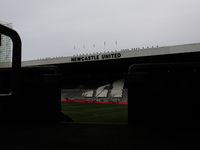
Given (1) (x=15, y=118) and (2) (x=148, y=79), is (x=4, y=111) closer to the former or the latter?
(1) (x=15, y=118)

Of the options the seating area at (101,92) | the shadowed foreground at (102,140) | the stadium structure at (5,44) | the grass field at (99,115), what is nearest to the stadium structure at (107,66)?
the seating area at (101,92)

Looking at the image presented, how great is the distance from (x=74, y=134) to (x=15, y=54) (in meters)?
4.34

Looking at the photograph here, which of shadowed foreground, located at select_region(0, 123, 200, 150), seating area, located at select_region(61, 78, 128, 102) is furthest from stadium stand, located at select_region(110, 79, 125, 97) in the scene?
shadowed foreground, located at select_region(0, 123, 200, 150)

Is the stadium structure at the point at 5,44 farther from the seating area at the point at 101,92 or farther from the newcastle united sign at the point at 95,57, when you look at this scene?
the seating area at the point at 101,92

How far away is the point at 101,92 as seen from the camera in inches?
1734

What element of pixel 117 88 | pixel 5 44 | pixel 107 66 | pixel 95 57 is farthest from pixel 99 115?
pixel 107 66

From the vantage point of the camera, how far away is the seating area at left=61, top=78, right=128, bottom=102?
40.5m

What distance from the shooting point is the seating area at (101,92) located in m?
40.5

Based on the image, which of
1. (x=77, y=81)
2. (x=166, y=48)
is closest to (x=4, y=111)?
(x=166, y=48)

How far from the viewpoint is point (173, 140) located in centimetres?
470

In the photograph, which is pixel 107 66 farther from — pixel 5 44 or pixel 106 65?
pixel 5 44

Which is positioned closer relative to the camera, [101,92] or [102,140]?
[102,140]

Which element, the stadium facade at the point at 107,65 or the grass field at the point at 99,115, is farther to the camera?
the stadium facade at the point at 107,65

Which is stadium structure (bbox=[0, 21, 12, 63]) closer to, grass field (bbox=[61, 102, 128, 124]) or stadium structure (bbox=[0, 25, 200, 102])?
grass field (bbox=[61, 102, 128, 124])
